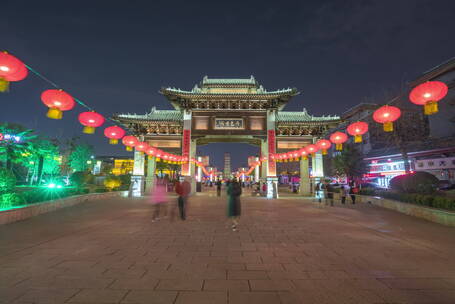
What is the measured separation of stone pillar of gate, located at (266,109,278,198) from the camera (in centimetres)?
1572

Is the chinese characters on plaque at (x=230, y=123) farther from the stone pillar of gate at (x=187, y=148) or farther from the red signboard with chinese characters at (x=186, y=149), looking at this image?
the red signboard with chinese characters at (x=186, y=149)

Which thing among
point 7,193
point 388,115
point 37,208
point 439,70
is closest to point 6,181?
point 7,193

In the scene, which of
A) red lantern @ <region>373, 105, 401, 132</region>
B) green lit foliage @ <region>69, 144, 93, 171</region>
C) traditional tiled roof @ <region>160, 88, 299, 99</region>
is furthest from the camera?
green lit foliage @ <region>69, 144, 93, 171</region>

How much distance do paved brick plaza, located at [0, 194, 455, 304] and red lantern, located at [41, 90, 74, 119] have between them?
3.44 metres

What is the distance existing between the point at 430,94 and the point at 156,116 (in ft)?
57.0

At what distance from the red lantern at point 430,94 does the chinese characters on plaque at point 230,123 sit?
11.6 m

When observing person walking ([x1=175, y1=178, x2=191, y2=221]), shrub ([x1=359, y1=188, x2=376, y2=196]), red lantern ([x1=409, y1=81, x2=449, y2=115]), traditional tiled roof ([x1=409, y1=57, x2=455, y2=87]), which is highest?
traditional tiled roof ([x1=409, y1=57, x2=455, y2=87])

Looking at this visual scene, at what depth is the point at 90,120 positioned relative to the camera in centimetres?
792

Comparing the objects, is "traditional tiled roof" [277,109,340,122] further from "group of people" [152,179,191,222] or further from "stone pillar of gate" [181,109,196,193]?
"group of people" [152,179,191,222]

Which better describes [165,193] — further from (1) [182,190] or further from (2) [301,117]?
(2) [301,117]

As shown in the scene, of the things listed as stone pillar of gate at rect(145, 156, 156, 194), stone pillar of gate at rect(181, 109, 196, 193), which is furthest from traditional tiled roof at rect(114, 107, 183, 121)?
stone pillar of gate at rect(145, 156, 156, 194)

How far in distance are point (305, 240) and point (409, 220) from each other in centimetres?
541

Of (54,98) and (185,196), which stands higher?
(54,98)

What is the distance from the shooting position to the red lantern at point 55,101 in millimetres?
6101
